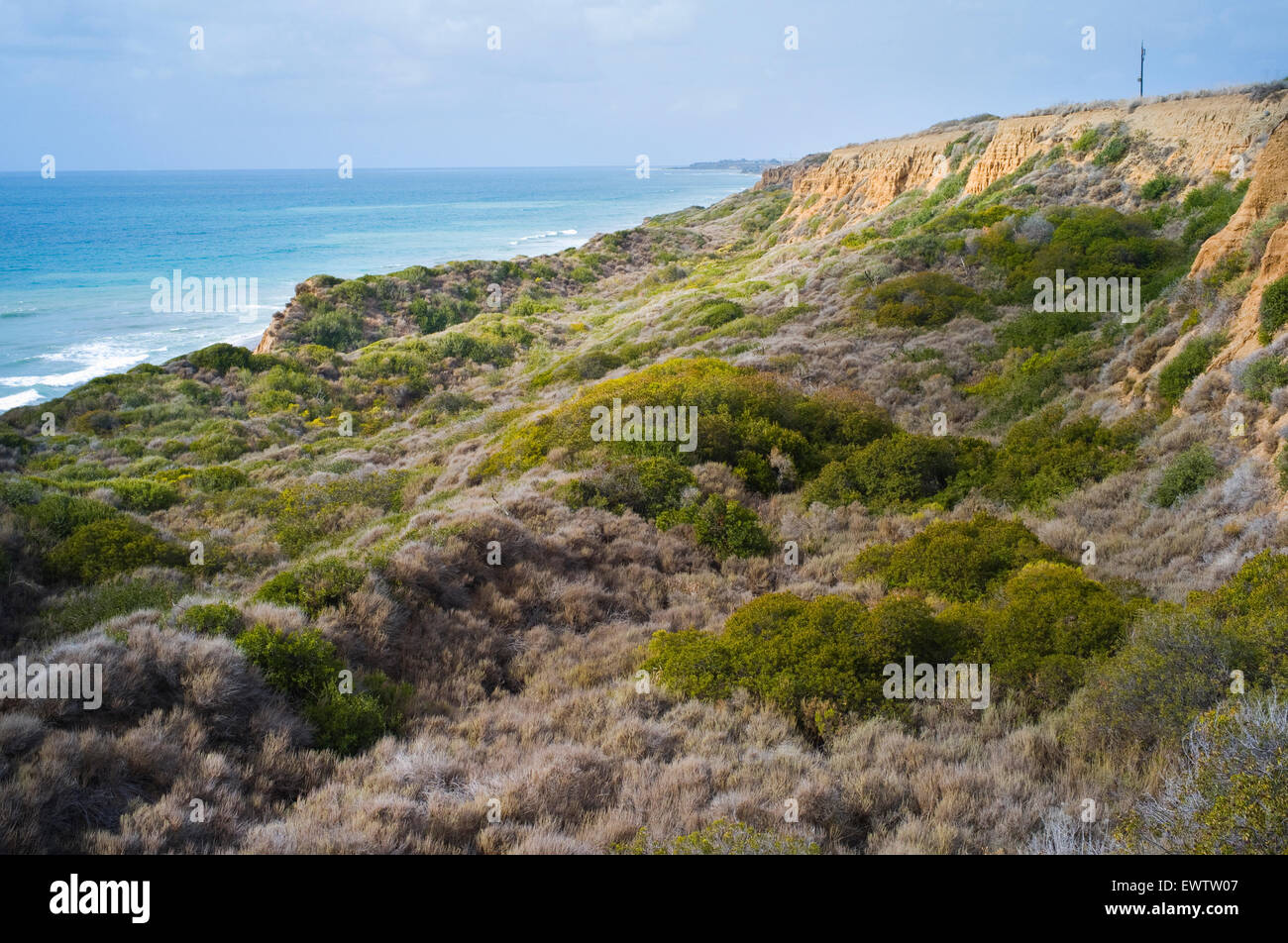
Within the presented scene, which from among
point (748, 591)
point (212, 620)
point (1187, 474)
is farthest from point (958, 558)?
point (212, 620)

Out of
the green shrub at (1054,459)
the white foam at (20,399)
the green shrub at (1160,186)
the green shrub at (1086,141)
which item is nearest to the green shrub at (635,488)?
the green shrub at (1054,459)

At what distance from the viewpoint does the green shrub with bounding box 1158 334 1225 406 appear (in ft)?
35.6

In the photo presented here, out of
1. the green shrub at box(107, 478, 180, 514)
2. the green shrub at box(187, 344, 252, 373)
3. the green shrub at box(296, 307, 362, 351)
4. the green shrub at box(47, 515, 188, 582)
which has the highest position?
the green shrub at box(296, 307, 362, 351)

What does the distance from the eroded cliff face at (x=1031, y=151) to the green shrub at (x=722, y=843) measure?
15746 millimetres

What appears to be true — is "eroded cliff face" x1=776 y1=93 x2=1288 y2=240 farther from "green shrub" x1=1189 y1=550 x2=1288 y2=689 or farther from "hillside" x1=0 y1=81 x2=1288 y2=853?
"green shrub" x1=1189 y1=550 x2=1288 y2=689

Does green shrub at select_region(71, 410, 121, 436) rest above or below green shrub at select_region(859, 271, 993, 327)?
below

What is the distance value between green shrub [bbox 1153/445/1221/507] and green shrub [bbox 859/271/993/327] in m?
10.4

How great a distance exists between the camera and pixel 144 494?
13969 millimetres

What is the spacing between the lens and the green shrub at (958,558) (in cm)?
836

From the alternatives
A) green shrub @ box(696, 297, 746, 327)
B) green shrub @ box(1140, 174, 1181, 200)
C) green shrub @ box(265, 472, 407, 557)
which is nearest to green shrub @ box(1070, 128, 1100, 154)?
green shrub @ box(1140, 174, 1181, 200)

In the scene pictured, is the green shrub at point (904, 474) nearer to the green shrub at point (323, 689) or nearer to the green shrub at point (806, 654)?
the green shrub at point (806, 654)

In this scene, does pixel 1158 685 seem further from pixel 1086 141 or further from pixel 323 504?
pixel 1086 141

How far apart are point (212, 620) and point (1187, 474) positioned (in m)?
11.3
